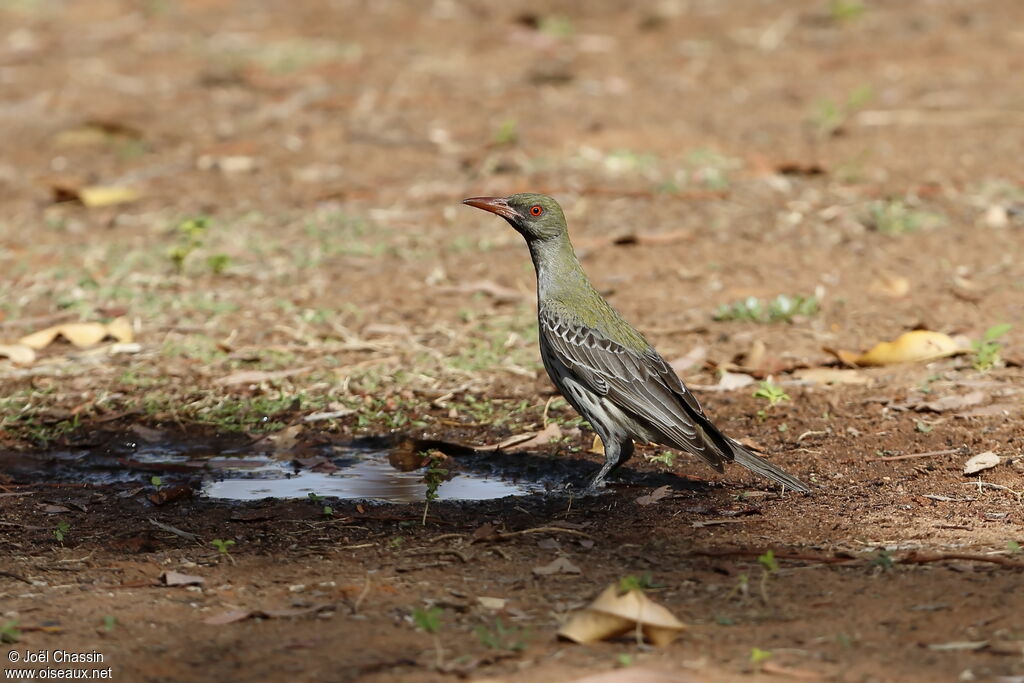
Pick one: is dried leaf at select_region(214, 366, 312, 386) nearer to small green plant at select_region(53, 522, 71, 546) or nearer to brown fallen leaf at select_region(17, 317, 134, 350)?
brown fallen leaf at select_region(17, 317, 134, 350)

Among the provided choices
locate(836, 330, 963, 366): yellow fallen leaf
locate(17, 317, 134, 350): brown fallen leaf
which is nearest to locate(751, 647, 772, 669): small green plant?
locate(836, 330, 963, 366): yellow fallen leaf

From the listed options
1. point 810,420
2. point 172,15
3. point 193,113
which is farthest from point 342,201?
point 172,15

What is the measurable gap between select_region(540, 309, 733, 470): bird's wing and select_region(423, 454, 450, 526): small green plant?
777 mm

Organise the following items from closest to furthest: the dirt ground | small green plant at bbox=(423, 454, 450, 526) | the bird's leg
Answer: the dirt ground < small green plant at bbox=(423, 454, 450, 526) < the bird's leg

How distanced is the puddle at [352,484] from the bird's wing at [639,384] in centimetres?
60

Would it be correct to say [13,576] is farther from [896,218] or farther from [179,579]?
[896,218]

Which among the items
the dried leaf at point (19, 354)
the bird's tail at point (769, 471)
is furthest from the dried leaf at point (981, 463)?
the dried leaf at point (19, 354)

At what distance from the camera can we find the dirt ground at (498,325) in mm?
4535

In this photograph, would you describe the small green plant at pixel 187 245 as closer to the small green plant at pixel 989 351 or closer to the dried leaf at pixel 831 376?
the dried leaf at pixel 831 376

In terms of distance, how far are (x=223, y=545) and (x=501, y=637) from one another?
1402 millimetres

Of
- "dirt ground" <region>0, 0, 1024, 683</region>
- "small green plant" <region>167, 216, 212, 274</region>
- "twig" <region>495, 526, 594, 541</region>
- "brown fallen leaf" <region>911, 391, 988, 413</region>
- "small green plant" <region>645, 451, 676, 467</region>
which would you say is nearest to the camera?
"dirt ground" <region>0, 0, 1024, 683</region>

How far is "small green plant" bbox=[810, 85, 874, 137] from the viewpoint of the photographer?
41.3 feet

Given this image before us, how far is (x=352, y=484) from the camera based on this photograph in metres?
6.34

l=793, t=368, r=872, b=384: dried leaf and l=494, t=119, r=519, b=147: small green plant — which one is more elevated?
l=494, t=119, r=519, b=147: small green plant
